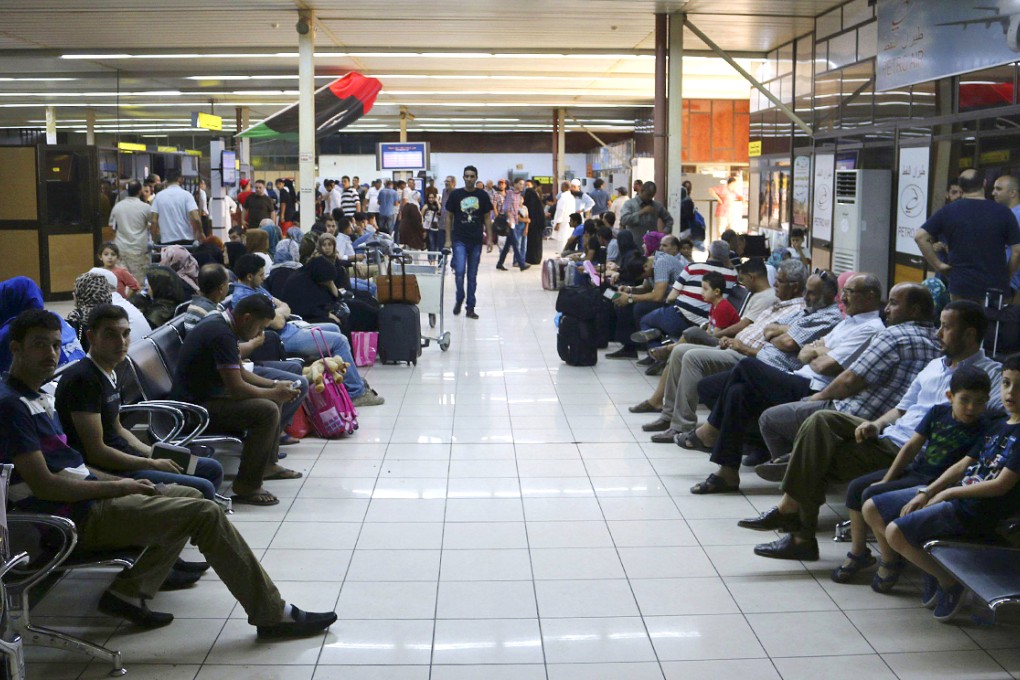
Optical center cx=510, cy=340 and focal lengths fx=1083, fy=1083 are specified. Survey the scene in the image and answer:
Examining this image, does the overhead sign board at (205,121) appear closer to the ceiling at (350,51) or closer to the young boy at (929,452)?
the ceiling at (350,51)

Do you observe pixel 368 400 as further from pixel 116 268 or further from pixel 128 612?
pixel 128 612

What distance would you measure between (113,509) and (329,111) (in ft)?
38.5

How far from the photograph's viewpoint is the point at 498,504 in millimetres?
5641

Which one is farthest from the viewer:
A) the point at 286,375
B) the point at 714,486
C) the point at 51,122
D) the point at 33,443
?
the point at 51,122

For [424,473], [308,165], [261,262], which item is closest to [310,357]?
[261,262]

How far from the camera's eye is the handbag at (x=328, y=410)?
7027mm

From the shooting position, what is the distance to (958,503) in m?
3.82

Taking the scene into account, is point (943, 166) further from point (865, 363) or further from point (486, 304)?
point (486, 304)

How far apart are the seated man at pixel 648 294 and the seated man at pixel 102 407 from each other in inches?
214

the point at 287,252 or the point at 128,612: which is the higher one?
the point at 287,252

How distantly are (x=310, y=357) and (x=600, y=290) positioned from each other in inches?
143

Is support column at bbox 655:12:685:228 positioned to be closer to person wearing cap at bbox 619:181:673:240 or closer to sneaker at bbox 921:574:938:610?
person wearing cap at bbox 619:181:673:240

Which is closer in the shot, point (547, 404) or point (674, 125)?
point (547, 404)

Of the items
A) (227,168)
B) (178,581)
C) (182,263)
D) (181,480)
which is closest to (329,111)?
(227,168)
